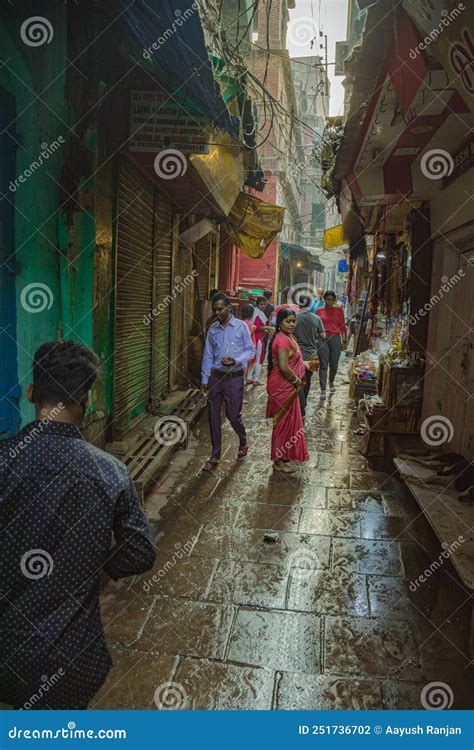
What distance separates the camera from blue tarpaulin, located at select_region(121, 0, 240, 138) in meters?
3.72

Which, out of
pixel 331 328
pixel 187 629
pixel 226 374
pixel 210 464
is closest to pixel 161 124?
pixel 226 374

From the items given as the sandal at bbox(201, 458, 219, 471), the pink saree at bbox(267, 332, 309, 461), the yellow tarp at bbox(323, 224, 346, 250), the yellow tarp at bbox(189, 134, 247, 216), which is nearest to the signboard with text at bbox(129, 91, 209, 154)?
the yellow tarp at bbox(189, 134, 247, 216)

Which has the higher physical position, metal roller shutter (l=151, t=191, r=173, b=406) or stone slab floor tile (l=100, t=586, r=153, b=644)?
metal roller shutter (l=151, t=191, r=173, b=406)

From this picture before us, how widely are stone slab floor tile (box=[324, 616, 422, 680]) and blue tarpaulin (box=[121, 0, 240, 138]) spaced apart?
4.39 m

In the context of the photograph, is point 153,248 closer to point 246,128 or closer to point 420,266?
point 246,128

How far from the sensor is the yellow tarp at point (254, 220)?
12.2m

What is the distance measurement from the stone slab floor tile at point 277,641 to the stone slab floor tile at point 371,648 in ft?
0.32

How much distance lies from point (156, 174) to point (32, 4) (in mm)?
3262

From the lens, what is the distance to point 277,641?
10.8 feet

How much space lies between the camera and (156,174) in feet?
23.4

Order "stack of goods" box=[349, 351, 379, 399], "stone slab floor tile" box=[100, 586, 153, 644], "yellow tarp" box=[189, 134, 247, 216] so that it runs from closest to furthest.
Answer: "stone slab floor tile" box=[100, 586, 153, 644]
"yellow tarp" box=[189, 134, 247, 216]
"stack of goods" box=[349, 351, 379, 399]

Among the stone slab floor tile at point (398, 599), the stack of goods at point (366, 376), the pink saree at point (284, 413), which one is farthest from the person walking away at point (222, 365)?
the stack of goods at point (366, 376)

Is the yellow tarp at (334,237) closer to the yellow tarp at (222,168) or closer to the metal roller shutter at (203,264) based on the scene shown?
the metal roller shutter at (203,264)

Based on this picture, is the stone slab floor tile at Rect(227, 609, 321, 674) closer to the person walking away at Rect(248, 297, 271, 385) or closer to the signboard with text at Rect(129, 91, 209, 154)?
the signboard with text at Rect(129, 91, 209, 154)
